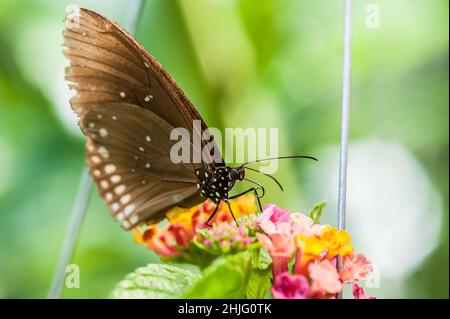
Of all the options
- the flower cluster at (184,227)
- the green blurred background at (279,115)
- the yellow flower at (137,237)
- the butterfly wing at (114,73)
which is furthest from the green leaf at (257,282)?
the green blurred background at (279,115)

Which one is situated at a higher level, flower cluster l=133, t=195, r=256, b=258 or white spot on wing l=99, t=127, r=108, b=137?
white spot on wing l=99, t=127, r=108, b=137

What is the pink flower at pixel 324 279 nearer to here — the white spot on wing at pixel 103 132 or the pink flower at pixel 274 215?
the pink flower at pixel 274 215

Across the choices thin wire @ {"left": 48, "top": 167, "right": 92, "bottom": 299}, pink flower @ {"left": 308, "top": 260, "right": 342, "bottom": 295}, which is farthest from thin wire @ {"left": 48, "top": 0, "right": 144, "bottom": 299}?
pink flower @ {"left": 308, "top": 260, "right": 342, "bottom": 295}

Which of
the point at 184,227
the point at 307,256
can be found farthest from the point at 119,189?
the point at 307,256

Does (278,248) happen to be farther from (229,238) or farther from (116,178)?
(116,178)

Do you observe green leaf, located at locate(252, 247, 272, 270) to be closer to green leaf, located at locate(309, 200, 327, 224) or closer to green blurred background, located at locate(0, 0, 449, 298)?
green leaf, located at locate(309, 200, 327, 224)

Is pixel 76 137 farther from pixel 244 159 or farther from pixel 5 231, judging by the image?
pixel 244 159
